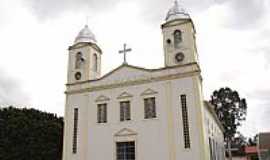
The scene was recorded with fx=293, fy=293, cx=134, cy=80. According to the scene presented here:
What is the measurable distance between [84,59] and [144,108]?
673 cm

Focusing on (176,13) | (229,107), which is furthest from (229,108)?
(176,13)

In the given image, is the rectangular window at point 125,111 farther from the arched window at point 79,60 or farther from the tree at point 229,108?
the tree at point 229,108

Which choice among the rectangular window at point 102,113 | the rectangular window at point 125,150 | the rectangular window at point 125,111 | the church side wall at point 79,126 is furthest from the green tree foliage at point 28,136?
the rectangular window at point 125,111

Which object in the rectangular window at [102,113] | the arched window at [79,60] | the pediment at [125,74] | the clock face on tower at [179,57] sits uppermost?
the arched window at [79,60]

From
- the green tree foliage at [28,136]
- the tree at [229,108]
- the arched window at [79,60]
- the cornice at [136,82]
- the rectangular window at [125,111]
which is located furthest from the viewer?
the tree at [229,108]

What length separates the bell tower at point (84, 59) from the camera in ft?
76.5

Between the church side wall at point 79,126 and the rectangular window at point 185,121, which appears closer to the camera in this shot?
the rectangular window at point 185,121

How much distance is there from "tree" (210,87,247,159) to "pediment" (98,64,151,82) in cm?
2924

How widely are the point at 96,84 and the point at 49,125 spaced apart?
7932 mm

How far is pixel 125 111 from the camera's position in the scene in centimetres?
2089

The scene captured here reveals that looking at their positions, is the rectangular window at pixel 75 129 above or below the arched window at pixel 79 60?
below

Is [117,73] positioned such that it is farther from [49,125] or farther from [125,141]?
[49,125]

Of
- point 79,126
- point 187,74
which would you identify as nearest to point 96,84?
point 79,126

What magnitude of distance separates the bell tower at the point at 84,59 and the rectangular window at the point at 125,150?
236 inches
